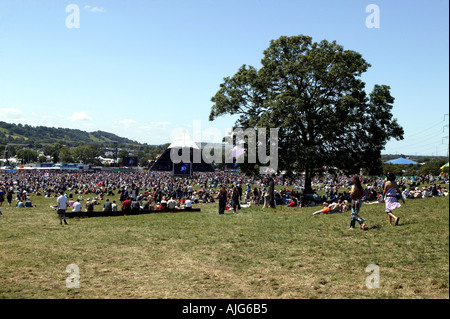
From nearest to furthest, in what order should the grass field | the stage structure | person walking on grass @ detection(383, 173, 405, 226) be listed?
1. the grass field
2. person walking on grass @ detection(383, 173, 405, 226)
3. the stage structure

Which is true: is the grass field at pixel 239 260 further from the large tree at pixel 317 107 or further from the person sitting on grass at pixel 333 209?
the large tree at pixel 317 107

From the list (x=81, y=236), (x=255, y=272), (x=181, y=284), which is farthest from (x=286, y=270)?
(x=81, y=236)

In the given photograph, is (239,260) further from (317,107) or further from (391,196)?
(317,107)

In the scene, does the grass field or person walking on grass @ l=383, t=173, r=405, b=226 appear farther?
person walking on grass @ l=383, t=173, r=405, b=226

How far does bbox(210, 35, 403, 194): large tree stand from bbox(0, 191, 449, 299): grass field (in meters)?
10.6

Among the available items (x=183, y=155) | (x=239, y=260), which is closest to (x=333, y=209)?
(x=239, y=260)

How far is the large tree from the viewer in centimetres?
2269

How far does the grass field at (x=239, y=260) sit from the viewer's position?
627 cm

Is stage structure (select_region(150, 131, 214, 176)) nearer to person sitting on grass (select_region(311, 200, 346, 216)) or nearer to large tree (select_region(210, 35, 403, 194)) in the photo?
large tree (select_region(210, 35, 403, 194))

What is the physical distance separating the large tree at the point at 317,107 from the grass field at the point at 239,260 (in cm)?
1058

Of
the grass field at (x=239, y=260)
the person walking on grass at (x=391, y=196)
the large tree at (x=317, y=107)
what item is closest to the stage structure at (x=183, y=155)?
the large tree at (x=317, y=107)

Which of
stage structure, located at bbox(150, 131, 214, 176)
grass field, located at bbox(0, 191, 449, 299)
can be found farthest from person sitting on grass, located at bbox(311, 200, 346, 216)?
stage structure, located at bbox(150, 131, 214, 176)
